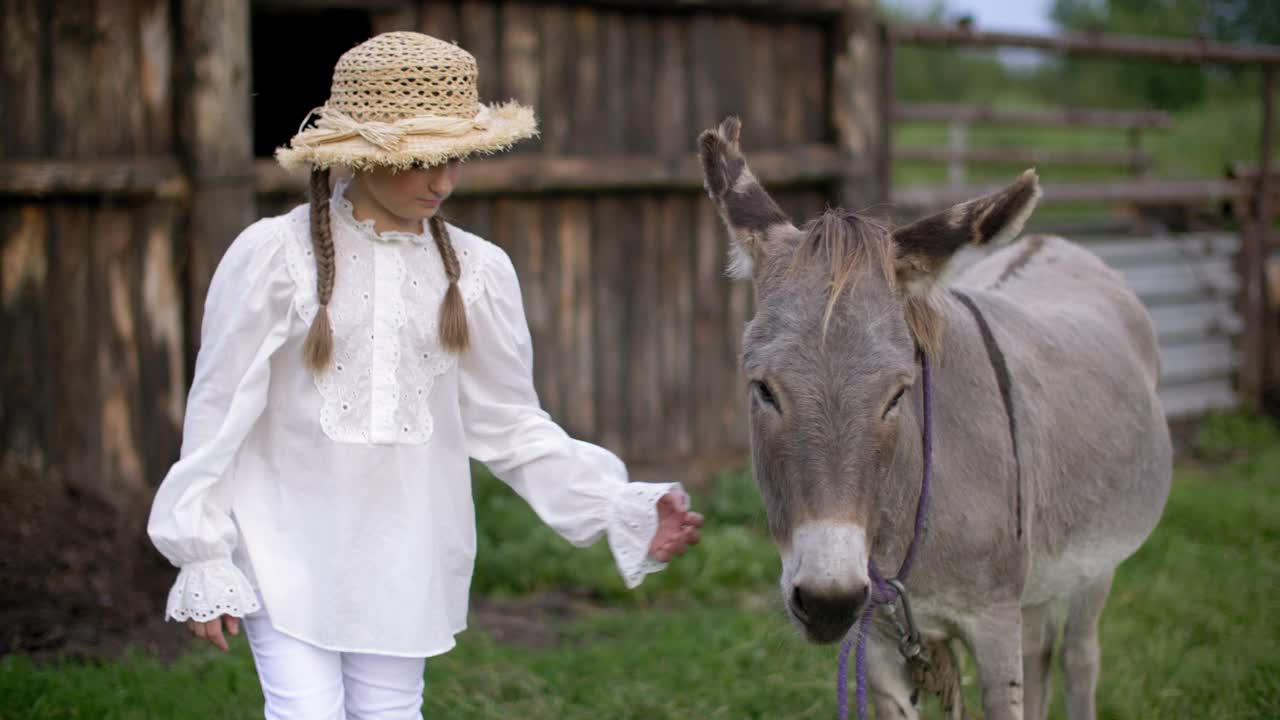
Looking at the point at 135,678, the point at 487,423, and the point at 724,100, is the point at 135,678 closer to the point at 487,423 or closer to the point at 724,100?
the point at 487,423

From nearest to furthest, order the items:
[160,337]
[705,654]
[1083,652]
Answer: [1083,652]
[705,654]
[160,337]

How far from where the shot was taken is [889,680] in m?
3.16

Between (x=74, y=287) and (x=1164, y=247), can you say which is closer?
(x=74, y=287)

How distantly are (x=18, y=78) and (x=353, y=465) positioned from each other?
10.1 feet

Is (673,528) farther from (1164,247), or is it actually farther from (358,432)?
(1164,247)

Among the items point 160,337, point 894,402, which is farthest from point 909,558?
point 160,337

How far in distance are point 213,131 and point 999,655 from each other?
3673 mm

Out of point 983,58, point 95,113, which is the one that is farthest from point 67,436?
point 983,58

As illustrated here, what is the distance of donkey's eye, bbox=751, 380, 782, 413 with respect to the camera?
248cm

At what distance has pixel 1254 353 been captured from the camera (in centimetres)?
873

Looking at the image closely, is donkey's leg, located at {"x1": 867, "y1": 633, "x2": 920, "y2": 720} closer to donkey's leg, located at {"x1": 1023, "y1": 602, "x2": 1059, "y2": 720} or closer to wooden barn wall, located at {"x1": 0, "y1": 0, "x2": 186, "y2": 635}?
donkey's leg, located at {"x1": 1023, "y1": 602, "x2": 1059, "y2": 720}

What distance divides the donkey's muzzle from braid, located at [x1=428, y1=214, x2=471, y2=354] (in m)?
0.92

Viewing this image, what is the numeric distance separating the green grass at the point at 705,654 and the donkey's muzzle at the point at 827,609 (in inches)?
33.0

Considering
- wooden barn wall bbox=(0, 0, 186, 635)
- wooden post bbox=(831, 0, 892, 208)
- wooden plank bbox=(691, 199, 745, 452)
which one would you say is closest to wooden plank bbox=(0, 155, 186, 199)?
wooden barn wall bbox=(0, 0, 186, 635)
